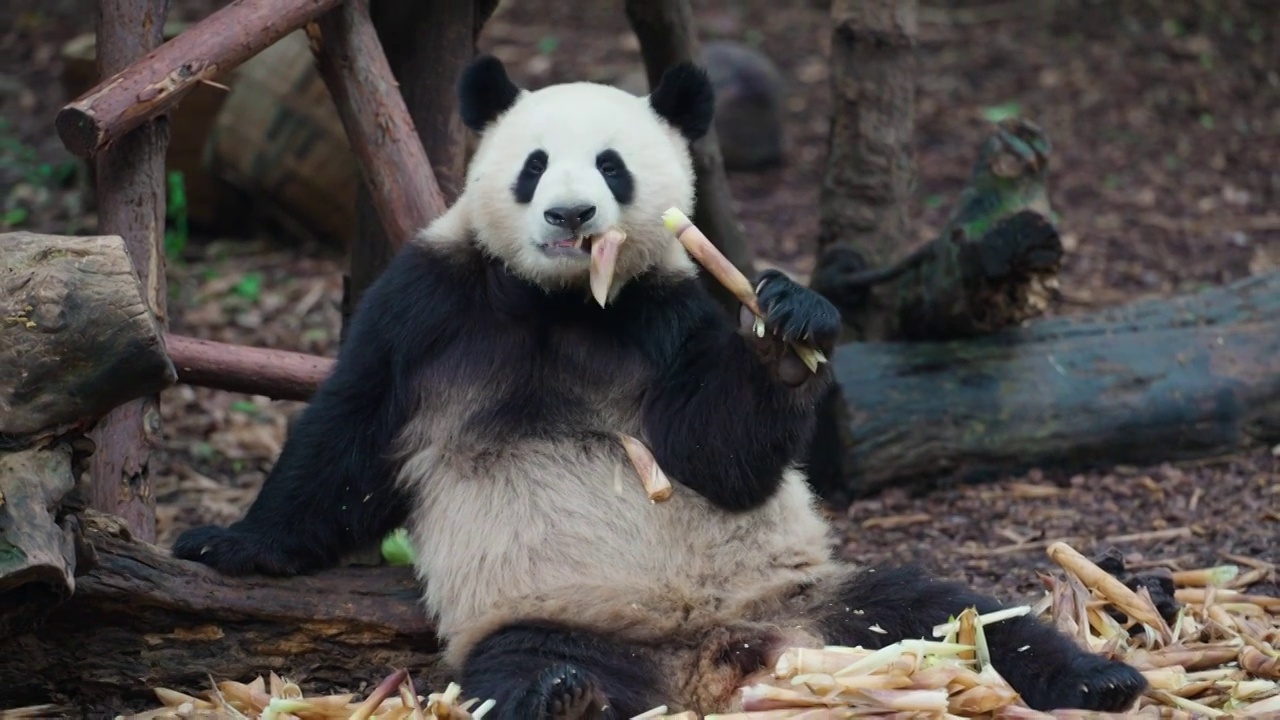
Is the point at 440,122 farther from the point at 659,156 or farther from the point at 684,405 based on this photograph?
the point at 684,405

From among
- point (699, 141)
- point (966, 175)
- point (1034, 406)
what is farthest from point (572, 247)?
point (966, 175)

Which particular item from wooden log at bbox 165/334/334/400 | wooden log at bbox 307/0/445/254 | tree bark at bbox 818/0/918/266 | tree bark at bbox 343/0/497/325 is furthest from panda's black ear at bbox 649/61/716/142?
tree bark at bbox 818/0/918/266

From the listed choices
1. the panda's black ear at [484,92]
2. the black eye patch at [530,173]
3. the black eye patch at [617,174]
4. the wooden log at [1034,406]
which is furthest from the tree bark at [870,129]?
the black eye patch at [530,173]

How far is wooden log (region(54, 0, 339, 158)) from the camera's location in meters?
4.58

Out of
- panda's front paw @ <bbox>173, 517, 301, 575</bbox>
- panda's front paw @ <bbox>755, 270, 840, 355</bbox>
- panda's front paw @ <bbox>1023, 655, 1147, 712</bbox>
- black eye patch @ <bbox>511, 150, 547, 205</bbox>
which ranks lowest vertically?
panda's front paw @ <bbox>1023, 655, 1147, 712</bbox>

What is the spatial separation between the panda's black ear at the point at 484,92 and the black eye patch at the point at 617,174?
1.71 feet

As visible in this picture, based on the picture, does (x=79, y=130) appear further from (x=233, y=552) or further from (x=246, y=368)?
(x=233, y=552)

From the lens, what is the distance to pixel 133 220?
5000 mm

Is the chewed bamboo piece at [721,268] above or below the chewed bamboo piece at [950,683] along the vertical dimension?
above

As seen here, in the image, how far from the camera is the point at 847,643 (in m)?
4.23

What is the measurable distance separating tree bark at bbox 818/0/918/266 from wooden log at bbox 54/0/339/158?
271cm

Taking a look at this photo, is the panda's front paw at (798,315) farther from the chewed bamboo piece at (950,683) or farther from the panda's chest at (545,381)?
the chewed bamboo piece at (950,683)

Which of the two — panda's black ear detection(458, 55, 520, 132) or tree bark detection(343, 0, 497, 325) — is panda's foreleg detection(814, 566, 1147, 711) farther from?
tree bark detection(343, 0, 497, 325)

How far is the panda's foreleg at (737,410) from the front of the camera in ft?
14.0
